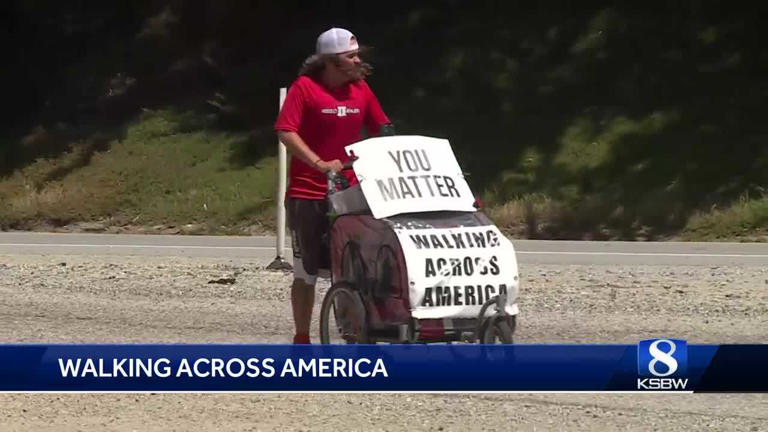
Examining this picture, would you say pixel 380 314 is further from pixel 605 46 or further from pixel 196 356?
pixel 605 46

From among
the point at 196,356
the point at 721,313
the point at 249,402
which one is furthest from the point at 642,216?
the point at 196,356

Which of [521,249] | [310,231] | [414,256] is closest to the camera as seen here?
[414,256]

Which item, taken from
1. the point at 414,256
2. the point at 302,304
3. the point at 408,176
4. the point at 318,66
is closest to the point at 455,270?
the point at 414,256

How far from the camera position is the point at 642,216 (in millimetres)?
21281

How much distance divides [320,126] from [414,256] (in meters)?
1.00

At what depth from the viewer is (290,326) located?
11.0m

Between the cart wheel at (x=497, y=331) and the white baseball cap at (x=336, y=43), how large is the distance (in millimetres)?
1587

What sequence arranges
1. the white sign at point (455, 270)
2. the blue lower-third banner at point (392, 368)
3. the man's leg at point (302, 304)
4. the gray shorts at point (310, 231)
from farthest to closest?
1. the man's leg at point (302, 304)
2. the gray shorts at point (310, 231)
3. the white sign at point (455, 270)
4. the blue lower-third banner at point (392, 368)

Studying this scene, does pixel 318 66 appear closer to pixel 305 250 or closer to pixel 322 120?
pixel 322 120

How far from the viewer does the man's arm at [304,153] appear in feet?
24.2

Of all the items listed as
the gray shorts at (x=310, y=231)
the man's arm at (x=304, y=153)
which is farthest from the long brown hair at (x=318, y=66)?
the gray shorts at (x=310, y=231)

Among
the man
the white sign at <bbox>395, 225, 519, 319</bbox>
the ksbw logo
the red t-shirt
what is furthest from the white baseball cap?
the ksbw logo

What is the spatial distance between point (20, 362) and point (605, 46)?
19.2 metres

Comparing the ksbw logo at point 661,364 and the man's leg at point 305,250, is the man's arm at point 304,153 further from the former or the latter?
the ksbw logo at point 661,364
